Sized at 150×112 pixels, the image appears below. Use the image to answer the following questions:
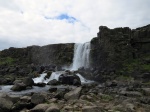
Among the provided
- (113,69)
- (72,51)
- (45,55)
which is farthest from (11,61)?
(113,69)

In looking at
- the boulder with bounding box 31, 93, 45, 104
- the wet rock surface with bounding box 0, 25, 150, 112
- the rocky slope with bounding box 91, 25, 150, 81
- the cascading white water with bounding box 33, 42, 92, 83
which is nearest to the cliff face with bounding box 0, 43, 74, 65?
the wet rock surface with bounding box 0, 25, 150, 112

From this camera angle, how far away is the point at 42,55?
336 feet

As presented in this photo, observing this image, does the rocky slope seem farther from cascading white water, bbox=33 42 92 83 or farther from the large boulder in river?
the large boulder in river

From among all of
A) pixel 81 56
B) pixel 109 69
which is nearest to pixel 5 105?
pixel 109 69

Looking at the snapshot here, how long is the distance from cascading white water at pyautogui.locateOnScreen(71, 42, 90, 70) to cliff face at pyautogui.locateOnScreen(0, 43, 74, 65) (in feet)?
14.4

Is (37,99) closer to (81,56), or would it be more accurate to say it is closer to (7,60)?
(81,56)

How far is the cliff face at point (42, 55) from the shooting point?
90.9m

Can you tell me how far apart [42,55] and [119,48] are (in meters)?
45.4

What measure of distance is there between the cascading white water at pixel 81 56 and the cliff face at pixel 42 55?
4385mm

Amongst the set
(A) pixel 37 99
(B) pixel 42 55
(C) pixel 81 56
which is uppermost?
(B) pixel 42 55

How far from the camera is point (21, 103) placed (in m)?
21.0

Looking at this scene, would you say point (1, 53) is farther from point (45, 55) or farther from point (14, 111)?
point (14, 111)

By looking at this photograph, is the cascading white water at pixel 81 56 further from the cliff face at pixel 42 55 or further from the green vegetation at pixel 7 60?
the green vegetation at pixel 7 60

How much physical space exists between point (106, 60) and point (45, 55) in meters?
41.2
